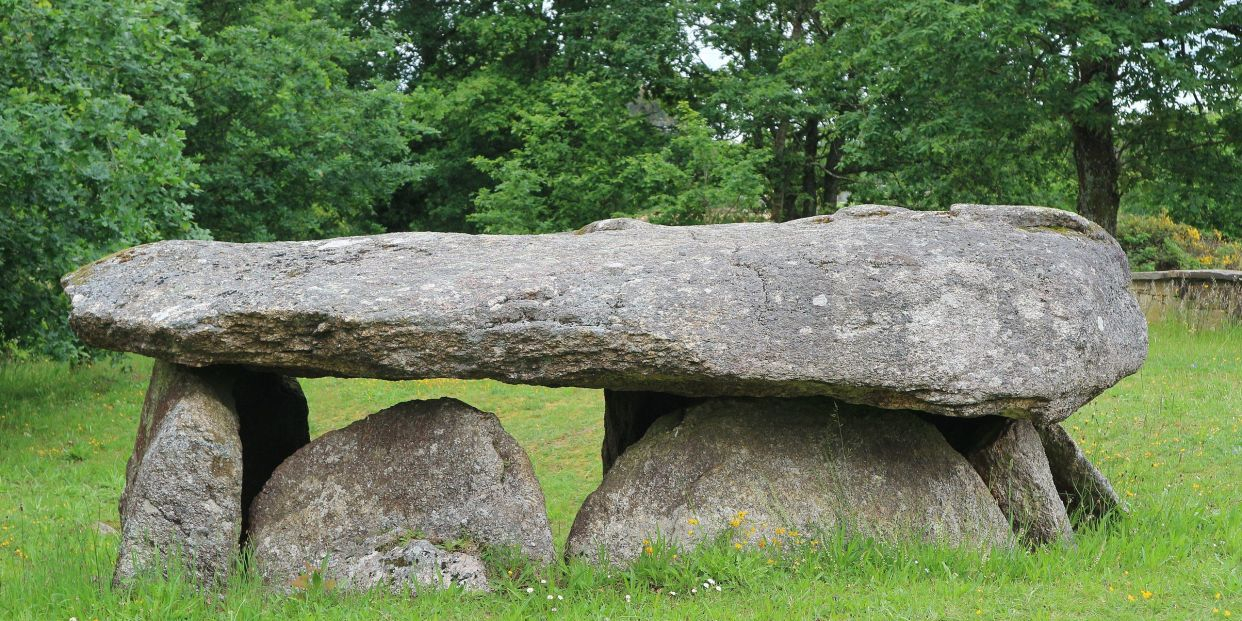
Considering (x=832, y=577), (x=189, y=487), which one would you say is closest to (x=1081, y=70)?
(x=832, y=577)

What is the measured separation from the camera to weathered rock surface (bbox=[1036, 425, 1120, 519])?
7.33m

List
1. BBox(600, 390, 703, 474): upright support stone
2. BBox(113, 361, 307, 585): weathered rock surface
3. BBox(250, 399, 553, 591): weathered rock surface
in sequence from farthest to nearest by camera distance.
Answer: BBox(600, 390, 703, 474): upright support stone < BBox(250, 399, 553, 591): weathered rock surface < BBox(113, 361, 307, 585): weathered rock surface

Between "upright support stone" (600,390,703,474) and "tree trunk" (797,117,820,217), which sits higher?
"tree trunk" (797,117,820,217)

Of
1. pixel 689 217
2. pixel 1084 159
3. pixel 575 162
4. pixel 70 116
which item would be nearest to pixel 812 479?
pixel 70 116

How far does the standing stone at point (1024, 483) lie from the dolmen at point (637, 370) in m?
0.01

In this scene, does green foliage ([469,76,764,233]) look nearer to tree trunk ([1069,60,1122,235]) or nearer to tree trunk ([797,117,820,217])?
tree trunk ([797,117,820,217])

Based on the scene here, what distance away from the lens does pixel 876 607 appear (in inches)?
223

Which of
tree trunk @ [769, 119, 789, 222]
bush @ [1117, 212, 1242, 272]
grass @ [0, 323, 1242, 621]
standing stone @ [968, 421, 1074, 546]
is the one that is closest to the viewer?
grass @ [0, 323, 1242, 621]

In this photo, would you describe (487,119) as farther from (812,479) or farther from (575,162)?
(812,479)

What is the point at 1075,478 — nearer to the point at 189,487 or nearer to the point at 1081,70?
the point at 189,487

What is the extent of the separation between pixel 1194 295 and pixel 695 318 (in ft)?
43.0

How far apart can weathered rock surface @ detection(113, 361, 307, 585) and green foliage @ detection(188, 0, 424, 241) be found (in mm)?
12620

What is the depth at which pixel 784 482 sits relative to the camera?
263 inches

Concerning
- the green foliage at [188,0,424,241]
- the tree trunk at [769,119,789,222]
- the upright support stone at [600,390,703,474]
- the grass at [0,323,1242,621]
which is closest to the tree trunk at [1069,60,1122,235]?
the grass at [0,323,1242,621]
